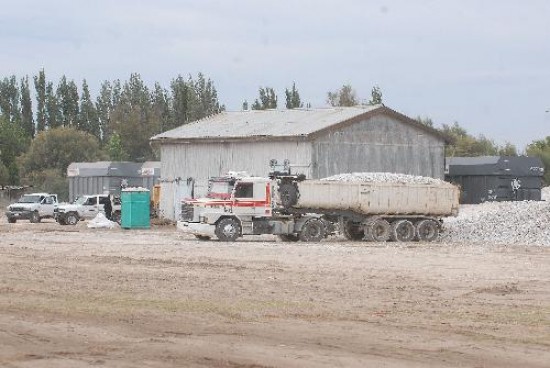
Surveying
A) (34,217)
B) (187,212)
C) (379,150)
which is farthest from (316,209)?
(34,217)

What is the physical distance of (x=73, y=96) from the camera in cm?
12075

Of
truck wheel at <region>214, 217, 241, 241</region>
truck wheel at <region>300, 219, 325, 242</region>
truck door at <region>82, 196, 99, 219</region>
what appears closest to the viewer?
truck wheel at <region>214, 217, 241, 241</region>

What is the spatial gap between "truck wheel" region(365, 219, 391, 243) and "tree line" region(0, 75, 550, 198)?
6005 cm

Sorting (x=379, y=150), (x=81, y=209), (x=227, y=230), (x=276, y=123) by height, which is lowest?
(x=227, y=230)

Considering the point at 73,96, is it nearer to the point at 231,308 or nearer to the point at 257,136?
the point at 257,136

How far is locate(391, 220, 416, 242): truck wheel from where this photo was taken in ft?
141

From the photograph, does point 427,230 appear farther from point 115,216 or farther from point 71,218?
point 71,218

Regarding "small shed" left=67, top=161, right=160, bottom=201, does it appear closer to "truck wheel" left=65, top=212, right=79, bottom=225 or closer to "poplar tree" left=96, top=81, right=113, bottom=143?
"truck wheel" left=65, top=212, right=79, bottom=225

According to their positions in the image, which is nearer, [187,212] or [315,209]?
[187,212]

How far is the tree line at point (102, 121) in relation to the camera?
345 feet

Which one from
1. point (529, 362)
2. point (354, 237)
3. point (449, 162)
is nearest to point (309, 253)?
point (354, 237)

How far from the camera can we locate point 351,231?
44.2 m

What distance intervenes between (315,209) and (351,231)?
2.58 metres

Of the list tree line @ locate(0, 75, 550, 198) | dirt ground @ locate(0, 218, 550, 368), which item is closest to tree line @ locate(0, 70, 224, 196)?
tree line @ locate(0, 75, 550, 198)
